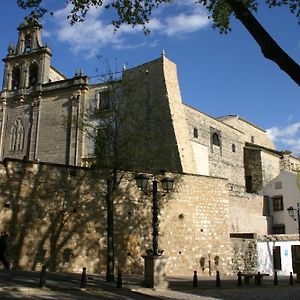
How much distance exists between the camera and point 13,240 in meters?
17.4

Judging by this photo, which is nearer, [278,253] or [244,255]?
[244,255]

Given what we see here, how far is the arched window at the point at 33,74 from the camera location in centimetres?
3894

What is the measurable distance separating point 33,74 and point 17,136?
615cm

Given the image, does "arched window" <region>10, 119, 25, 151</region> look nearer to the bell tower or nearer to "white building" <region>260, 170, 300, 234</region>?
the bell tower

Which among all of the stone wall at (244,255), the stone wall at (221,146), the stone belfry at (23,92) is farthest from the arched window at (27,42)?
the stone wall at (244,255)

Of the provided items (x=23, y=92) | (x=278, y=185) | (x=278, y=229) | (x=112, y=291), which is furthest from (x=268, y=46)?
(x=23, y=92)

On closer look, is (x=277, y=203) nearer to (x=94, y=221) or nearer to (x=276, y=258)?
(x=276, y=258)

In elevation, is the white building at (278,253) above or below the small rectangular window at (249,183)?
below

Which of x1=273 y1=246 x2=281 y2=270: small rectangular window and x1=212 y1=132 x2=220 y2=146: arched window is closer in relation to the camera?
x1=273 y1=246 x2=281 y2=270: small rectangular window

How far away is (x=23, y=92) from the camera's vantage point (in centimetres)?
3816

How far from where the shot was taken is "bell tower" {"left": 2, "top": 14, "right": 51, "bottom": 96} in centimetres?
3828

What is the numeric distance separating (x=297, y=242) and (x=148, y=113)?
13.0 m

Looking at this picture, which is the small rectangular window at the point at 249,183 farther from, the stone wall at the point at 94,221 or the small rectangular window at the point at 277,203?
the stone wall at the point at 94,221

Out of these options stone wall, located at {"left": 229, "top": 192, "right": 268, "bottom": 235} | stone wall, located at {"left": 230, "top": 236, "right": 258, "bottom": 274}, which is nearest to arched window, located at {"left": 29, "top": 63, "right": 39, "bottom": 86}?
stone wall, located at {"left": 229, "top": 192, "right": 268, "bottom": 235}
